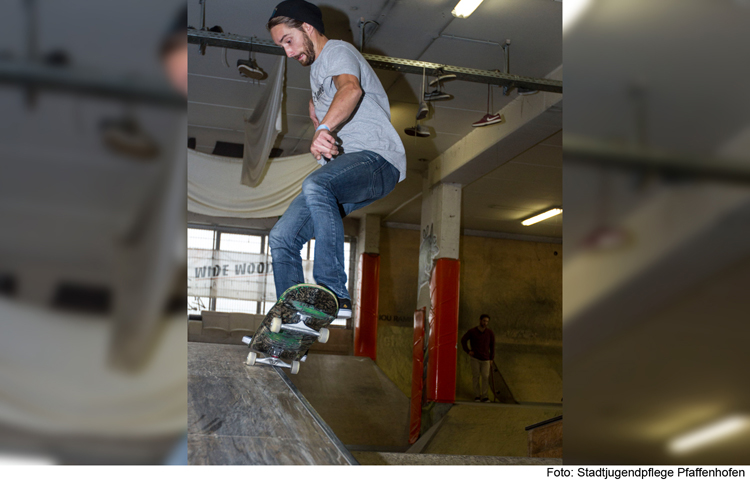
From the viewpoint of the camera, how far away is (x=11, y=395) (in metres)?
0.47

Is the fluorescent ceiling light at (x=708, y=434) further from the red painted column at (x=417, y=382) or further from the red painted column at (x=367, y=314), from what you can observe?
the red painted column at (x=367, y=314)

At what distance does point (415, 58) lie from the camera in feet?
21.6

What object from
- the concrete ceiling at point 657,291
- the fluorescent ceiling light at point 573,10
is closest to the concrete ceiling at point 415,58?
the fluorescent ceiling light at point 573,10

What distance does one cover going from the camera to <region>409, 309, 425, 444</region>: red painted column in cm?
873

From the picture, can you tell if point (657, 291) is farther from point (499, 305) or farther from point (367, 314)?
point (499, 305)

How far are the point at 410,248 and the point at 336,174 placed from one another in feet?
41.2

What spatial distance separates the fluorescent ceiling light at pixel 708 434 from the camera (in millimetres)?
898

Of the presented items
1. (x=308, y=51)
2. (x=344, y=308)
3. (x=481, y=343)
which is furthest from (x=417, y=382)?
(x=308, y=51)

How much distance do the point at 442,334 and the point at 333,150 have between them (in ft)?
22.3

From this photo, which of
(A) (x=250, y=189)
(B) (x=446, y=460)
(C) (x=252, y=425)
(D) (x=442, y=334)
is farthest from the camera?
(D) (x=442, y=334)

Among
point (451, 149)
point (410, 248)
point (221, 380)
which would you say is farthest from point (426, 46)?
point (410, 248)

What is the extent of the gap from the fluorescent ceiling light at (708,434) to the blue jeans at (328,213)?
1517mm

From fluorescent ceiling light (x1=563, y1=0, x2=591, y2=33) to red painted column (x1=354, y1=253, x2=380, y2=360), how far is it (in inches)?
476
